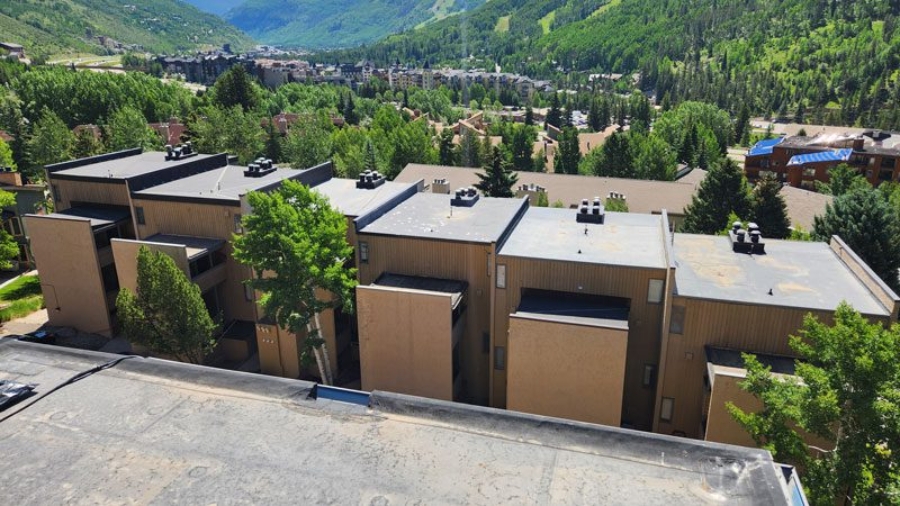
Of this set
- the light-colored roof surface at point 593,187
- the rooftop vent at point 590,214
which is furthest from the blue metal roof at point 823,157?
the rooftop vent at point 590,214

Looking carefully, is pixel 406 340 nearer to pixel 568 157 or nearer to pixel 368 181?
pixel 368 181

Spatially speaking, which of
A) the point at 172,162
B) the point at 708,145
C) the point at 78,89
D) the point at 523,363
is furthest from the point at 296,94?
the point at 523,363

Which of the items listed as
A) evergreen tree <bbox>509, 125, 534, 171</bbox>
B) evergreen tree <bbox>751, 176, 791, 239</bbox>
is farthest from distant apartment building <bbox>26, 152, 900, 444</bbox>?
evergreen tree <bbox>509, 125, 534, 171</bbox>

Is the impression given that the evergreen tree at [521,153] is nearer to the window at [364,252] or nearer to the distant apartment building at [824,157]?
the distant apartment building at [824,157]

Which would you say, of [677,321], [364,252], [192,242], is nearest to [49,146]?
[192,242]

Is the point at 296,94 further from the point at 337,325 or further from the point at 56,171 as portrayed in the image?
the point at 337,325

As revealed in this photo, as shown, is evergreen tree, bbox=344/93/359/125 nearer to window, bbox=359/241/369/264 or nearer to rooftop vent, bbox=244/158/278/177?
rooftop vent, bbox=244/158/278/177
